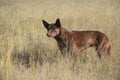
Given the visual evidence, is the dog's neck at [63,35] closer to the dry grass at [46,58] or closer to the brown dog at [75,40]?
the brown dog at [75,40]

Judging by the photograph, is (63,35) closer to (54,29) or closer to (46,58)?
(54,29)

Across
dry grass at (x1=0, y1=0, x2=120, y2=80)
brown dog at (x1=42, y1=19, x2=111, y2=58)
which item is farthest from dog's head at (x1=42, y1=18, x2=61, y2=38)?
dry grass at (x1=0, y1=0, x2=120, y2=80)

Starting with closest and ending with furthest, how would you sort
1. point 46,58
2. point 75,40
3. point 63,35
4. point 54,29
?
point 46,58, point 54,29, point 63,35, point 75,40

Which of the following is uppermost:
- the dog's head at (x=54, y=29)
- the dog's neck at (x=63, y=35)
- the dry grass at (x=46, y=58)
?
the dog's head at (x=54, y=29)

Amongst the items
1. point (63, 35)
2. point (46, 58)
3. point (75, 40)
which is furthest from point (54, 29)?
point (46, 58)

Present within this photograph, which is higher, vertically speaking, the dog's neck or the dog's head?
the dog's head

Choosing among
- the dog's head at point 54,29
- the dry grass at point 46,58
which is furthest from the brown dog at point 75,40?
the dry grass at point 46,58

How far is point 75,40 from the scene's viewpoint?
7141 mm

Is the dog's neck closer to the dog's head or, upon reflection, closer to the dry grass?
the dog's head

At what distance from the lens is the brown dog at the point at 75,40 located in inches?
269

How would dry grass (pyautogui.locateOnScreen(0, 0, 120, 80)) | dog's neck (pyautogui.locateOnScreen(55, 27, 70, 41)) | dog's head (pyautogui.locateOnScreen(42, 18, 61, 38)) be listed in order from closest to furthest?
dry grass (pyautogui.locateOnScreen(0, 0, 120, 80)), dog's head (pyautogui.locateOnScreen(42, 18, 61, 38)), dog's neck (pyautogui.locateOnScreen(55, 27, 70, 41))

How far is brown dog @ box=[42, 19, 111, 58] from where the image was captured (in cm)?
682

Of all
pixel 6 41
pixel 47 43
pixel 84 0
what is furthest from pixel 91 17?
pixel 84 0

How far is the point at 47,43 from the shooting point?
7.94 m
